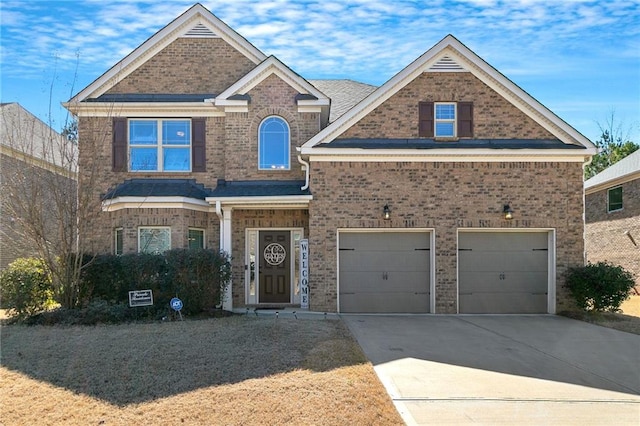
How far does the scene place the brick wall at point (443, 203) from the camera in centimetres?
1311

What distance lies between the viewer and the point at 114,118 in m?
14.7

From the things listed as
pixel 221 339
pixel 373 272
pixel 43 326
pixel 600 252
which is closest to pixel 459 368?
pixel 221 339

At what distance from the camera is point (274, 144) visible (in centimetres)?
1461

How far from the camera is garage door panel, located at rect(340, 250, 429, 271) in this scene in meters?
13.4

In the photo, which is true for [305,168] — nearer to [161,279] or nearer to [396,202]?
[396,202]

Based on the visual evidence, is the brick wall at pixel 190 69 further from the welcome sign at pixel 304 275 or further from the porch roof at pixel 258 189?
the welcome sign at pixel 304 275

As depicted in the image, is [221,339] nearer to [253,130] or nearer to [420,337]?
[420,337]

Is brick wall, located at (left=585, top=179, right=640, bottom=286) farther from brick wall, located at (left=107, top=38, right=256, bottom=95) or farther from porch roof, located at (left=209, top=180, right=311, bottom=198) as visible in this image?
brick wall, located at (left=107, top=38, right=256, bottom=95)

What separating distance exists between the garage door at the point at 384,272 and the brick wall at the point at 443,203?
0.36 metres

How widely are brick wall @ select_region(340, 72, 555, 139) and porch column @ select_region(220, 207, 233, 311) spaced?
498 centimetres

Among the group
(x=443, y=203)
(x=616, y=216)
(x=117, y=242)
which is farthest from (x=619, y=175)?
(x=117, y=242)

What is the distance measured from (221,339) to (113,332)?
2244 millimetres

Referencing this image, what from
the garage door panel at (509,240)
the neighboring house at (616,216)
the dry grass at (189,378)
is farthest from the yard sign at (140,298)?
the neighboring house at (616,216)

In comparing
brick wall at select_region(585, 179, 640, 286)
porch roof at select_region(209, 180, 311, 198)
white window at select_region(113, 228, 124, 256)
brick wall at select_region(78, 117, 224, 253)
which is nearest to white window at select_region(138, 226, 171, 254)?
brick wall at select_region(78, 117, 224, 253)
